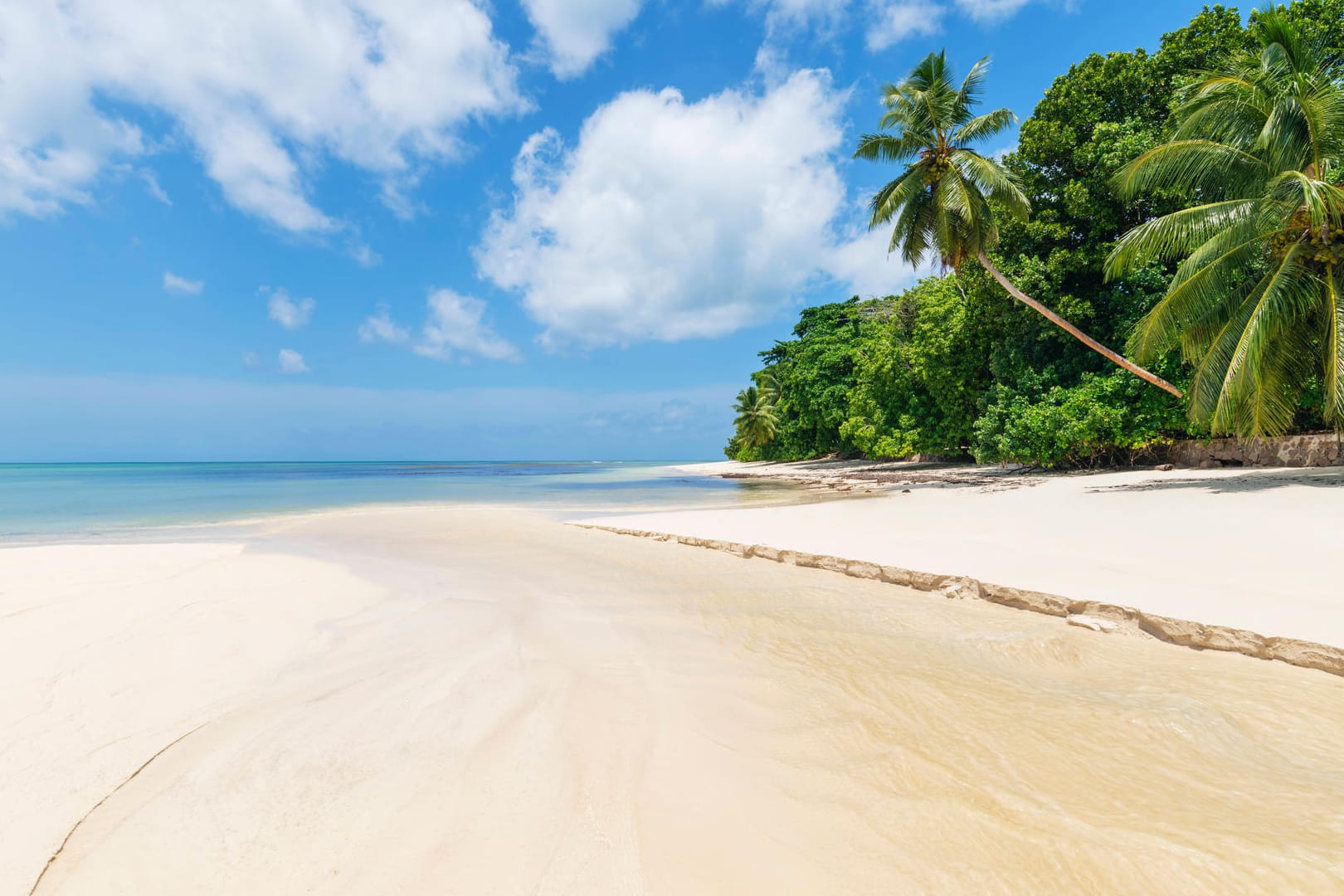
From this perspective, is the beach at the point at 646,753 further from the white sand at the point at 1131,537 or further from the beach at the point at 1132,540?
the white sand at the point at 1131,537

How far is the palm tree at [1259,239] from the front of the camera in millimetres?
11047

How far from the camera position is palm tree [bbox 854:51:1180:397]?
17.8m

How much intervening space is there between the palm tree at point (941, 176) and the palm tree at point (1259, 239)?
4.47 m

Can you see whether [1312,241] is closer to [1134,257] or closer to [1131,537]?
[1134,257]

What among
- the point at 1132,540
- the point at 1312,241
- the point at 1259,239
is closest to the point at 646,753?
the point at 1132,540

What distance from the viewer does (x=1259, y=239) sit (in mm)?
11672

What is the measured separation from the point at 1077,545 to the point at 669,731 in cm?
723

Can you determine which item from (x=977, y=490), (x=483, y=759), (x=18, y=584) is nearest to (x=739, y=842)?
(x=483, y=759)

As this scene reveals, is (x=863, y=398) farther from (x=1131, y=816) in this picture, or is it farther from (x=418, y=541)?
(x=1131, y=816)

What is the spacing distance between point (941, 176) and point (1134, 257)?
22.5 ft

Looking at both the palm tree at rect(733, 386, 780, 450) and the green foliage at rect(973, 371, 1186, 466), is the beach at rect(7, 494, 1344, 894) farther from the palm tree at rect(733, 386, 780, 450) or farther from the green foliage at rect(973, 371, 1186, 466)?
the palm tree at rect(733, 386, 780, 450)

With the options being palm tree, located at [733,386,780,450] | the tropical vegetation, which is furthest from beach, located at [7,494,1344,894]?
palm tree, located at [733,386,780,450]

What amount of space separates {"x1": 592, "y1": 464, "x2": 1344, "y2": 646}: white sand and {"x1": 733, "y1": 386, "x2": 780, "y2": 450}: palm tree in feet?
131

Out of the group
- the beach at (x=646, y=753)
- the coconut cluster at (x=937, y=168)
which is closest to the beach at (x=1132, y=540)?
the beach at (x=646, y=753)
